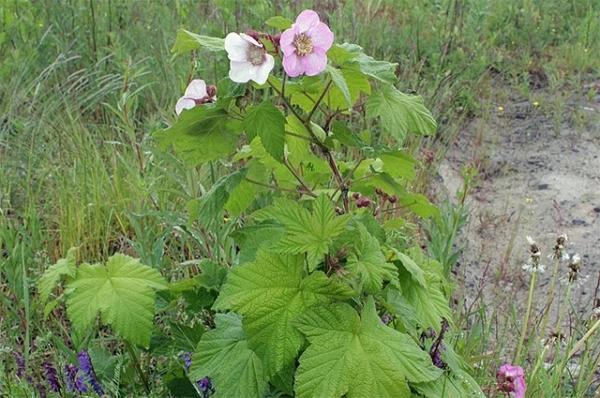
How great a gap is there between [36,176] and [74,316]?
5.35ft

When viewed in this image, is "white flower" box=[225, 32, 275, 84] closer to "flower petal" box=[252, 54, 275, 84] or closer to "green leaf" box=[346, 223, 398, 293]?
"flower petal" box=[252, 54, 275, 84]

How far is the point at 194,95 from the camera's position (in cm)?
162

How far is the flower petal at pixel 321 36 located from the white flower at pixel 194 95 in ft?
0.96

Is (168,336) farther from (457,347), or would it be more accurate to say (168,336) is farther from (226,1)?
(226,1)

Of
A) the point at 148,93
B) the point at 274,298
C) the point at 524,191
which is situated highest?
the point at 274,298

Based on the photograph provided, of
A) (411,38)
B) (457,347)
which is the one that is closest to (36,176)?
(457,347)

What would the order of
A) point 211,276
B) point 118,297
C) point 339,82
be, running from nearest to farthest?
1. point 339,82
2. point 118,297
3. point 211,276

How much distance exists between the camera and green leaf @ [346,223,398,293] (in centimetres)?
142

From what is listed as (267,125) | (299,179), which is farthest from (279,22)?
(299,179)

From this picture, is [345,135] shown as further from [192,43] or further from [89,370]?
[89,370]

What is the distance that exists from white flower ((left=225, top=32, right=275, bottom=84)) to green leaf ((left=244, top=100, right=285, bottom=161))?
0.23ft

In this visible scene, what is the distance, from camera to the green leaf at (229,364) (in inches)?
58.2

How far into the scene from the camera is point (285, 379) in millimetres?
1546

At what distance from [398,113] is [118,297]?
652mm
